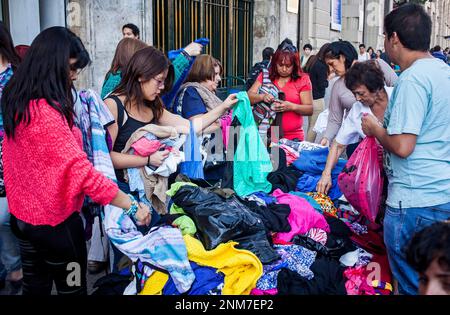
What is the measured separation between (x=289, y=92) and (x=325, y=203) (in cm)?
175

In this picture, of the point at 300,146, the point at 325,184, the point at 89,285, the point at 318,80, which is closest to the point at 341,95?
the point at 300,146

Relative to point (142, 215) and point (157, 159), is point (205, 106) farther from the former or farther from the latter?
point (142, 215)

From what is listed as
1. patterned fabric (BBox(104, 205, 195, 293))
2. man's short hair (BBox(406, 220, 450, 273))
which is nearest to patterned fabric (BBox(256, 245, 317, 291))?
patterned fabric (BBox(104, 205, 195, 293))

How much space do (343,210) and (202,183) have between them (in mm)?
1081

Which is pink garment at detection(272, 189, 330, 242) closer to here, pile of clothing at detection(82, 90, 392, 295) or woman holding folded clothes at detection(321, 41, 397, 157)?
pile of clothing at detection(82, 90, 392, 295)

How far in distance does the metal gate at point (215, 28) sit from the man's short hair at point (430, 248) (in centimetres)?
764

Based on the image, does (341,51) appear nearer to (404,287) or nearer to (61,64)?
(404,287)

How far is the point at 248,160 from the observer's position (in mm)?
3760

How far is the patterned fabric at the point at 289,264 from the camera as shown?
2.82 meters

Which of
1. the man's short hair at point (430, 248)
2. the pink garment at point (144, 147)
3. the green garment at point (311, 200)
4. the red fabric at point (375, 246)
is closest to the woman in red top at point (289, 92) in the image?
the green garment at point (311, 200)

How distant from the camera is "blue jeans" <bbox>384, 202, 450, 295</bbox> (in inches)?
102

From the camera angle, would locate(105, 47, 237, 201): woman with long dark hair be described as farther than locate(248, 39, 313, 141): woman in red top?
No

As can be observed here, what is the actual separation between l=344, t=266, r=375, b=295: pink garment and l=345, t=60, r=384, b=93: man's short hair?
1097 mm
